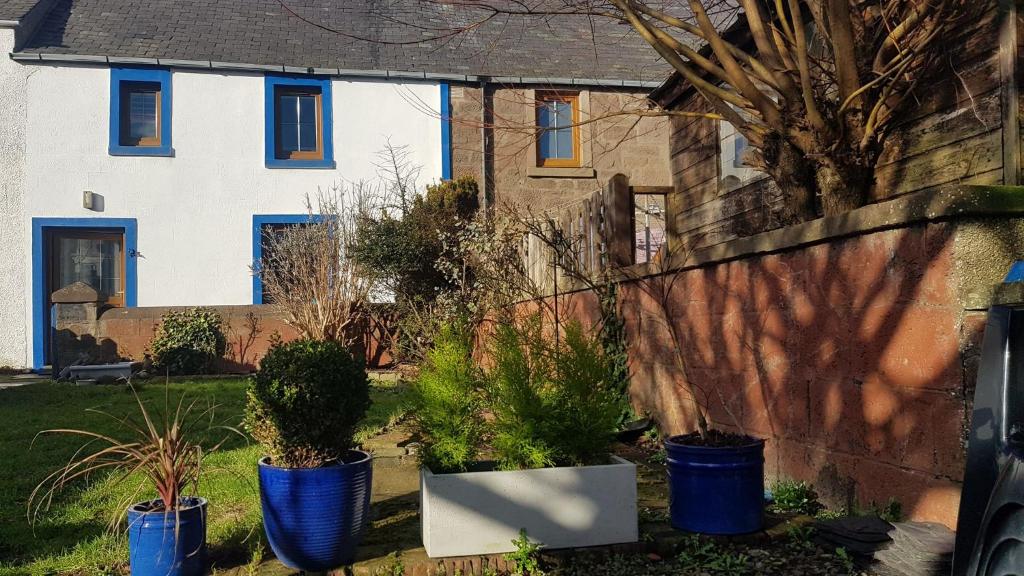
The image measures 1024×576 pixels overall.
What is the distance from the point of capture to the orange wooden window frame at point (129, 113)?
47.2 feet

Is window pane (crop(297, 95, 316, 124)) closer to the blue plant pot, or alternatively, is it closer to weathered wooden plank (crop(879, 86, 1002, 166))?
weathered wooden plank (crop(879, 86, 1002, 166))

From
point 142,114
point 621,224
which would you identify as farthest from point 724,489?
point 142,114

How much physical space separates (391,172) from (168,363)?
16.8ft

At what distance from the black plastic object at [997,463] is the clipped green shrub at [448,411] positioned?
231cm

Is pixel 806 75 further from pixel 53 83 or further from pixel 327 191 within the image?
pixel 53 83

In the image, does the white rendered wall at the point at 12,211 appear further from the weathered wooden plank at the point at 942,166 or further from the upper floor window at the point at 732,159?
the weathered wooden plank at the point at 942,166

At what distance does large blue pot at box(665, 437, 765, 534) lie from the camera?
12.7 feet

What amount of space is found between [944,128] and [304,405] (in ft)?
13.1

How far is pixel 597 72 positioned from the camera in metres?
15.5

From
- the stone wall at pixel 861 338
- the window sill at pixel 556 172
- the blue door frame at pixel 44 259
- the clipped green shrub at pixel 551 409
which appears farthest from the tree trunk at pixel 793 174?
the blue door frame at pixel 44 259

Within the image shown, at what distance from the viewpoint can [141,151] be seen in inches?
554

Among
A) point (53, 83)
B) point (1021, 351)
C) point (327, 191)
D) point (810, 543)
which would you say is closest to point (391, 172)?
point (327, 191)

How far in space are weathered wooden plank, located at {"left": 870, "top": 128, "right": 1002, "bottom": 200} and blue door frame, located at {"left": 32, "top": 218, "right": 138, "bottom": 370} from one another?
12469 mm

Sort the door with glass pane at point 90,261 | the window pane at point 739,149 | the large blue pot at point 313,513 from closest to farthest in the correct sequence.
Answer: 1. the large blue pot at point 313,513
2. the window pane at point 739,149
3. the door with glass pane at point 90,261
